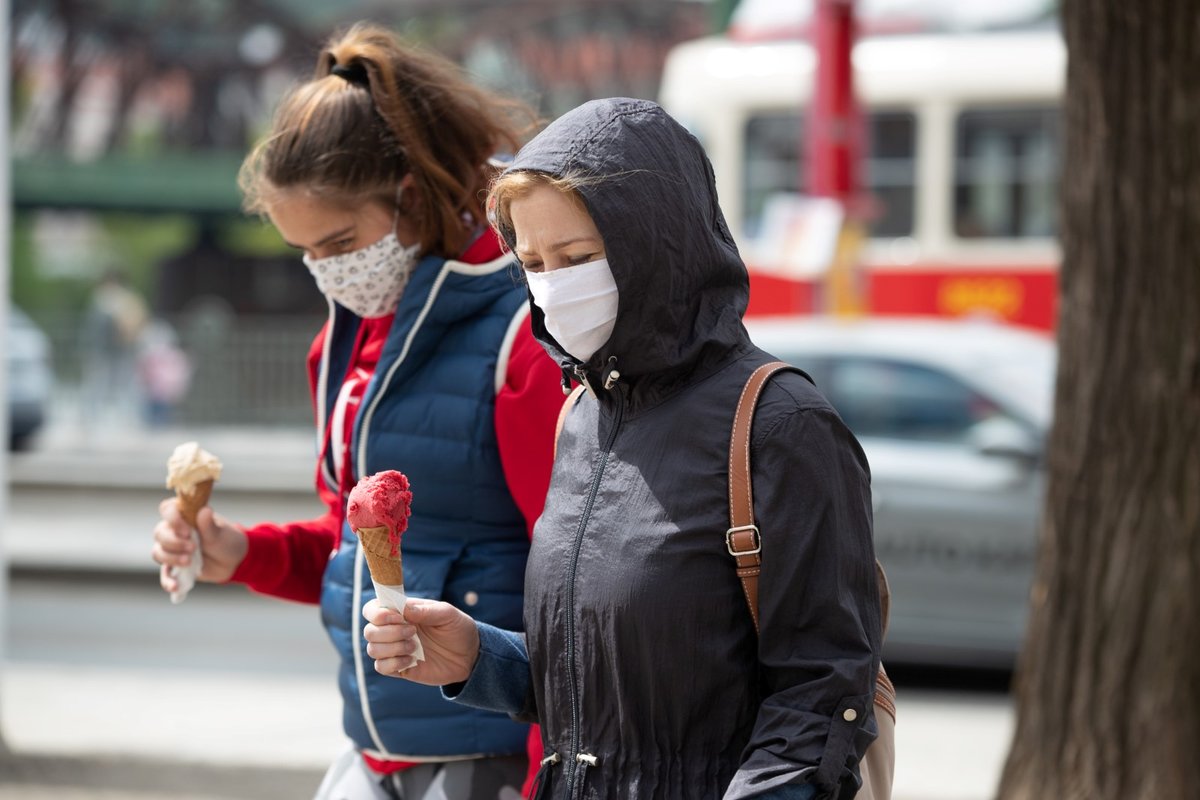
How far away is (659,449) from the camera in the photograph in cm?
188

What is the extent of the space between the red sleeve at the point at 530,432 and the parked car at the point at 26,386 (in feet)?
46.1

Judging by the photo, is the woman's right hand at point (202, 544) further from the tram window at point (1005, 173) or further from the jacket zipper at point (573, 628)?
the tram window at point (1005, 173)

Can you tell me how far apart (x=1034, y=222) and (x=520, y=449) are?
36.3 ft

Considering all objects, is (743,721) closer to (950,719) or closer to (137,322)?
(950,719)

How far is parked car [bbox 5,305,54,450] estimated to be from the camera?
629 inches

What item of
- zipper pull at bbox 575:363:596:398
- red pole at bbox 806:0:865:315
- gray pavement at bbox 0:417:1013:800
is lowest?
gray pavement at bbox 0:417:1013:800

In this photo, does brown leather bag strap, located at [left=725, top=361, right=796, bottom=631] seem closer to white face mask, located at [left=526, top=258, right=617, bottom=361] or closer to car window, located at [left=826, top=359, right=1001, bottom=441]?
white face mask, located at [left=526, top=258, right=617, bottom=361]

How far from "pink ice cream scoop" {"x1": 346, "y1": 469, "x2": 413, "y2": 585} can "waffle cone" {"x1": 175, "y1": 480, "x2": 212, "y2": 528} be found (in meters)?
0.72

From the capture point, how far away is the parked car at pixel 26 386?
16.0 metres

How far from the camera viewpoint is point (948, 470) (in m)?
7.51

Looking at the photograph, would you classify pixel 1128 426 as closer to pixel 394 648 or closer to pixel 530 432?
pixel 530 432

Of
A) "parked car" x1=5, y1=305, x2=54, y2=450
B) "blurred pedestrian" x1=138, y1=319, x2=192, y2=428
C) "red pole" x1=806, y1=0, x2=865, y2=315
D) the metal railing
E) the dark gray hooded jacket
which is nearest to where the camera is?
the dark gray hooded jacket

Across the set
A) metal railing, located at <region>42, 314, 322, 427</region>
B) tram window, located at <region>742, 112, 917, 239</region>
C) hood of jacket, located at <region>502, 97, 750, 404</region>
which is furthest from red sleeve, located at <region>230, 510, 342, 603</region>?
metal railing, located at <region>42, 314, 322, 427</region>

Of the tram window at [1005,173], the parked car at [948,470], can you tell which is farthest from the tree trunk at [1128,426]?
the tram window at [1005,173]
